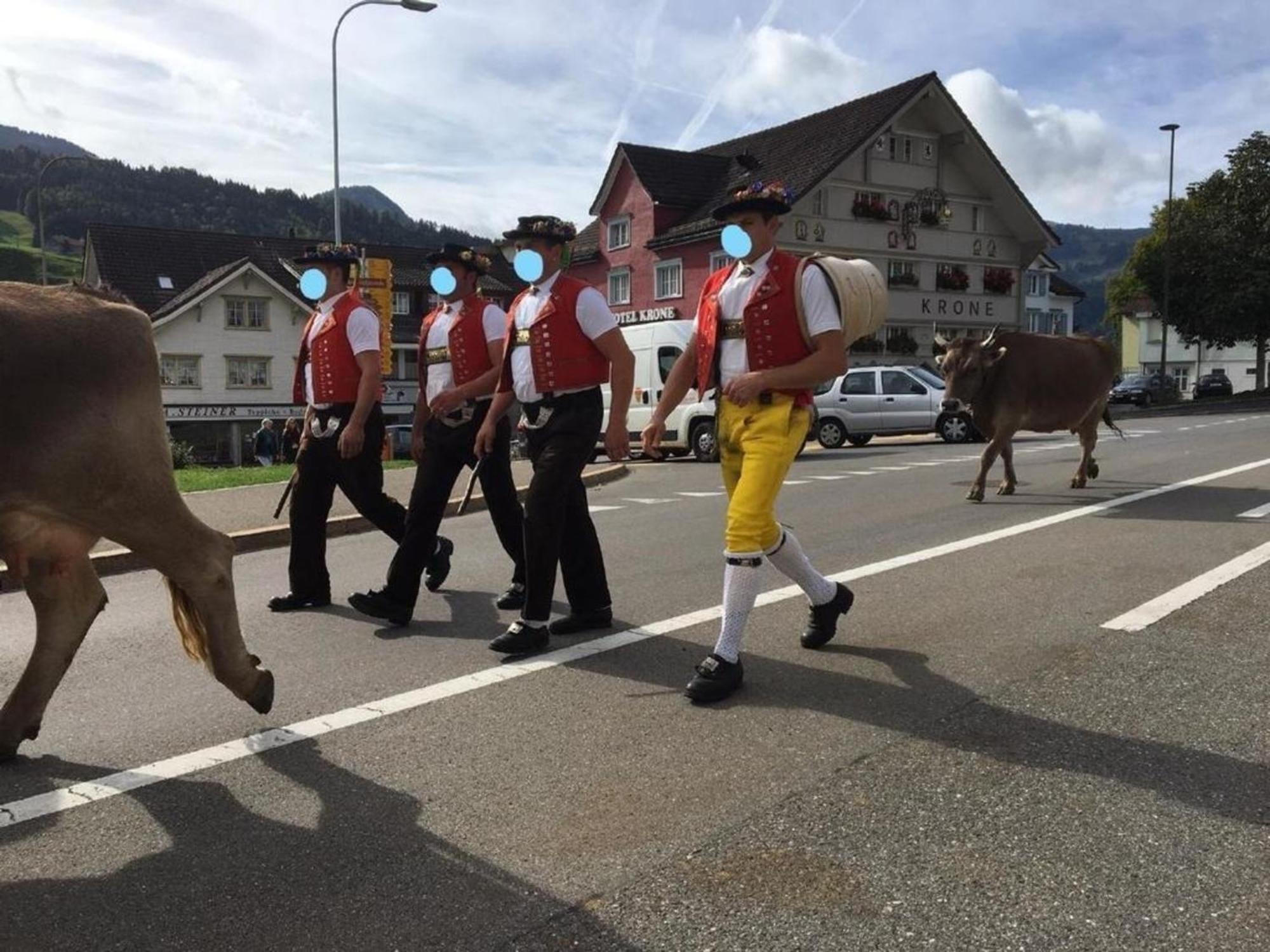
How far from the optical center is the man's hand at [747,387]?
423 centimetres

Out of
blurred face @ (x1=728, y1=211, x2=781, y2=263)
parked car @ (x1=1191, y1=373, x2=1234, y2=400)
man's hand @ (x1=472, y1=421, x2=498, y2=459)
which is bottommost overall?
parked car @ (x1=1191, y1=373, x2=1234, y2=400)

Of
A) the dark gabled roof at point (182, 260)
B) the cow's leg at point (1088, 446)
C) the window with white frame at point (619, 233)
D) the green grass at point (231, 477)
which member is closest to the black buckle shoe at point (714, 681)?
the cow's leg at point (1088, 446)

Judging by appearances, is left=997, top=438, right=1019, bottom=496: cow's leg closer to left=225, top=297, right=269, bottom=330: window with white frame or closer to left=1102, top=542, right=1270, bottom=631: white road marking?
left=1102, top=542, right=1270, bottom=631: white road marking

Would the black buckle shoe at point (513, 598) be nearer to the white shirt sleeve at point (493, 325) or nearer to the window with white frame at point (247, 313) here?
the white shirt sleeve at point (493, 325)

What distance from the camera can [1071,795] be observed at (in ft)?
10.5

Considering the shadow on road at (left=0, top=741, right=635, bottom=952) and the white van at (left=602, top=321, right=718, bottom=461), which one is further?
the white van at (left=602, top=321, right=718, bottom=461)

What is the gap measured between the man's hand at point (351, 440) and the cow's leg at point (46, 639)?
2155mm

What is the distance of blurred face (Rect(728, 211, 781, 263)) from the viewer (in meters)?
4.39

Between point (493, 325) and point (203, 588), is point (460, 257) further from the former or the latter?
point (203, 588)

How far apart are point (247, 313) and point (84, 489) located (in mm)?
49396

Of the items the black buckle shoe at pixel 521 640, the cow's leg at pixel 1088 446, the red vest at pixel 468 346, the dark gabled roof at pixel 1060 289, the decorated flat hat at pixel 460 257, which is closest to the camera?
the black buckle shoe at pixel 521 640

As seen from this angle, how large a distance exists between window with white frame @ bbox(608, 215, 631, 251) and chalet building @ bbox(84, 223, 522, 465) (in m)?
11.0

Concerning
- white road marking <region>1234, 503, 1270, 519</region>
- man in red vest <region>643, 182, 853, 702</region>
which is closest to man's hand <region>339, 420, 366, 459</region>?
man in red vest <region>643, 182, 853, 702</region>

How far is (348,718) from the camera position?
13.2ft
